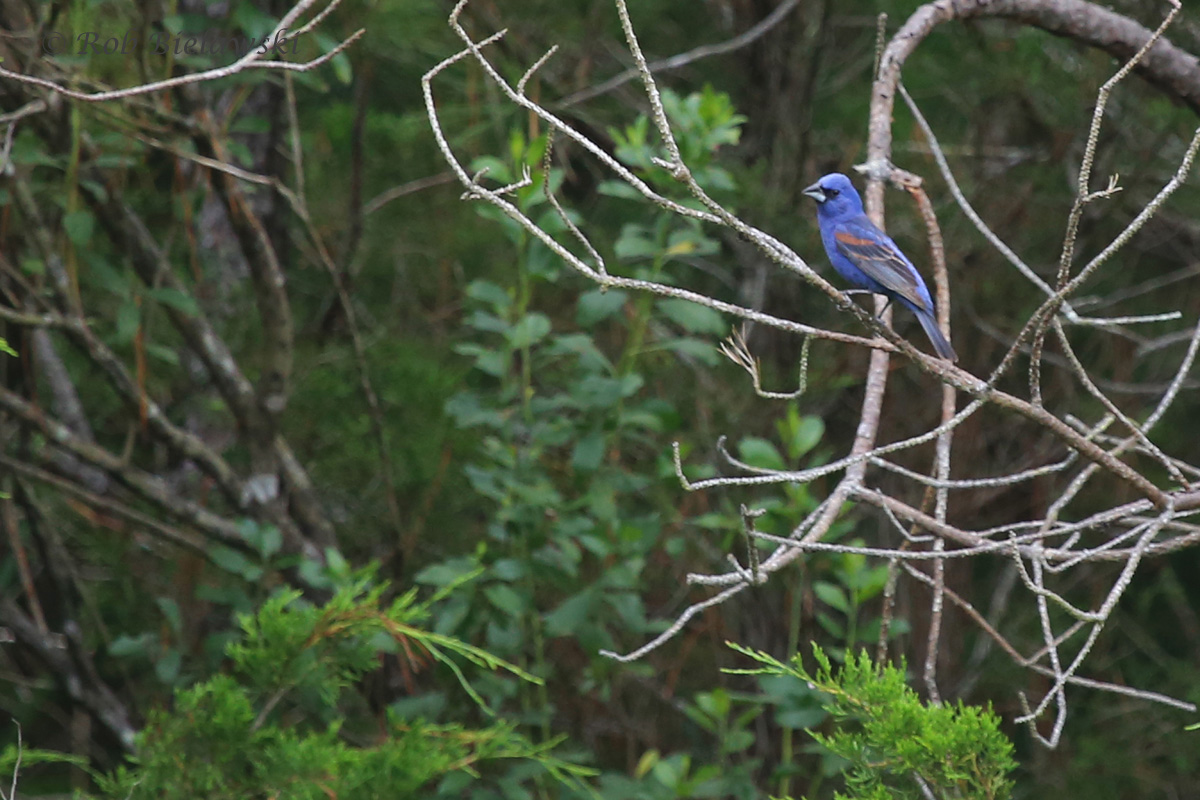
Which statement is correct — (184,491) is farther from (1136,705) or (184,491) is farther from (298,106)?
(1136,705)

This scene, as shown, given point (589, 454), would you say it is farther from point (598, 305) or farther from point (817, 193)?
point (817, 193)

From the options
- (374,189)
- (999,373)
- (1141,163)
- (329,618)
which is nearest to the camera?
(999,373)

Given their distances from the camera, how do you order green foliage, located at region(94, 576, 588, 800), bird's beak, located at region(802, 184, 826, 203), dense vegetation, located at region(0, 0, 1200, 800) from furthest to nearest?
1. bird's beak, located at region(802, 184, 826, 203)
2. dense vegetation, located at region(0, 0, 1200, 800)
3. green foliage, located at region(94, 576, 588, 800)

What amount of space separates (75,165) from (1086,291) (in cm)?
459

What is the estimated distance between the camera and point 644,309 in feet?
12.4

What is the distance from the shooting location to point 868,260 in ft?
12.0

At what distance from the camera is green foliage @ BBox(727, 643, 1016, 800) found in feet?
6.97

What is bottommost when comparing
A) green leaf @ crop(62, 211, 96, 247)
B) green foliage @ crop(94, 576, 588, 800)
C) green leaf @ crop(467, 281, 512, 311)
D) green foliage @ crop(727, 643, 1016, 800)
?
green foliage @ crop(94, 576, 588, 800)

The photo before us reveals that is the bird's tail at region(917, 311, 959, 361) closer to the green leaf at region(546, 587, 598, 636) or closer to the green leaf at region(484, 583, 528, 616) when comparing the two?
the green leaf at region(546, 587, 598, 636)

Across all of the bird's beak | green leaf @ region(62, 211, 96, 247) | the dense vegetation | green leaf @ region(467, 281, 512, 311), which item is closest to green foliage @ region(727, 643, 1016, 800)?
the dense vegetation

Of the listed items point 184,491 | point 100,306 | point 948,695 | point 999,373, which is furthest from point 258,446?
point 948,695

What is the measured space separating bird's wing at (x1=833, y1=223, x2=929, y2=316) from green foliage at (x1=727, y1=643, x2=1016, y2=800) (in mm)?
1567

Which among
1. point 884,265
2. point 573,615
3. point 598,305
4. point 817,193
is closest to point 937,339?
point 884,265

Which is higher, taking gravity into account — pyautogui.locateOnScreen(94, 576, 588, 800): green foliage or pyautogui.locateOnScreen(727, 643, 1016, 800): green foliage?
pyautogui.locateOnScreen(727, 643, 1016, 800): green foliage
